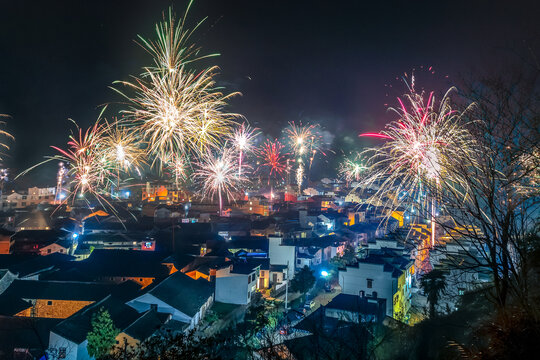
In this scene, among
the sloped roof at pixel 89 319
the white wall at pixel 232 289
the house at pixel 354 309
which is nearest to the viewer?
the sloped roof at pixel 89 319

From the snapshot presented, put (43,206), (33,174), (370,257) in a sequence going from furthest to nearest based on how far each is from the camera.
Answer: (33,174), (43,206), (370,257)

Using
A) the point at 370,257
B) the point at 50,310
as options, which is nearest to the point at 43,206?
the point at 50,310

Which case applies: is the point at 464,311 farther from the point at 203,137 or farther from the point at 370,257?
the point at 203,137

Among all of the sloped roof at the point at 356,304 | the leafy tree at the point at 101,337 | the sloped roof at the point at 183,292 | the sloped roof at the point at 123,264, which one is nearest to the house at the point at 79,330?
the leafy tree at the point at 101,337

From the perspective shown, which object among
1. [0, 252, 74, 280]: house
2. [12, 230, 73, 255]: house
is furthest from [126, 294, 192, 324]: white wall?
Result: [12, 230, 73, 255]: house

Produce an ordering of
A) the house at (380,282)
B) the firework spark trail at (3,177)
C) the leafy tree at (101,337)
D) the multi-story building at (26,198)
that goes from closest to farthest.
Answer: the leafy tree at (101,337), the house at (380,282), the multi-story building at (26,198), the firework spark trail at (3,177)

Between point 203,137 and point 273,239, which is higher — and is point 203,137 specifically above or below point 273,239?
above

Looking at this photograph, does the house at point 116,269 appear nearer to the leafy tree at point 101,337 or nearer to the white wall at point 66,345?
the leafy tree at point 101,337
